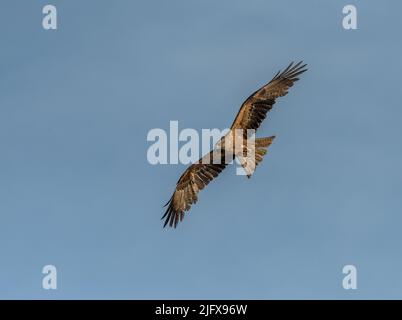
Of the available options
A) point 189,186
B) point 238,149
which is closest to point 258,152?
point 238,149

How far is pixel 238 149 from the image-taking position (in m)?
25.8

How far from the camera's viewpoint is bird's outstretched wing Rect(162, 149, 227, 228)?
27.5 meters

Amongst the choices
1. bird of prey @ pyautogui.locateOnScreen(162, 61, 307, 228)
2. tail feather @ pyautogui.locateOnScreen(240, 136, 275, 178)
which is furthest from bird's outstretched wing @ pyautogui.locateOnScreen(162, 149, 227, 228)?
tail feather @ pyautogui.locateOnScreen(240, 136, 275, 178)

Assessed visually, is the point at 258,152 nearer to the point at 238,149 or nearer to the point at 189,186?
the point at 238,149

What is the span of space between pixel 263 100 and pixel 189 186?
3.53 metres

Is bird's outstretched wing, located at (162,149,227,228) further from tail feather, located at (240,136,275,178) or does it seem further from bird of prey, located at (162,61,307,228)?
tail feather, located at (240,136,275,178)

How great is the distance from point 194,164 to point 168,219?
186 cm

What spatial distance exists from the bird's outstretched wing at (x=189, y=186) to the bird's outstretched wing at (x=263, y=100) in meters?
1.70

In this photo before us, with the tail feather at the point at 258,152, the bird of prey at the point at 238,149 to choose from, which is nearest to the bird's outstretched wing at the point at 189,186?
the bird of prey at the point at 238,149

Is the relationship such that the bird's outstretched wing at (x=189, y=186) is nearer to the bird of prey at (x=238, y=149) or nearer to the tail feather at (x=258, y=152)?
the bird of prey at (x=238, y=149)

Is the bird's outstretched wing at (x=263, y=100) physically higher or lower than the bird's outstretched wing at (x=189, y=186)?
higher

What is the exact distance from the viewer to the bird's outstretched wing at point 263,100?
1036 inches
